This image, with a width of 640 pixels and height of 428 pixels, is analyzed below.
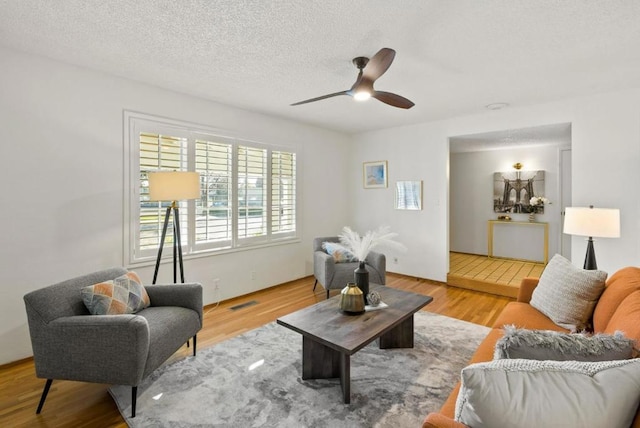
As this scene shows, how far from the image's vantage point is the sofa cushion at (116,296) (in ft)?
6.93

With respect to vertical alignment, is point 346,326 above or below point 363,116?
below

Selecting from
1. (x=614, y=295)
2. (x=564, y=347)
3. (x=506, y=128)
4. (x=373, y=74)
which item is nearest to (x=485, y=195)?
(x=506, y=128)

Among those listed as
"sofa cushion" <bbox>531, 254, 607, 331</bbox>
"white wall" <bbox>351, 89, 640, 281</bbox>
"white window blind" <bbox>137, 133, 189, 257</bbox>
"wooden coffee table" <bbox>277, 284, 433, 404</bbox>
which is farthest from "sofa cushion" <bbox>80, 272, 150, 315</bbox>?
"white wall" <bbox>351, 89, 640, 281</bbox>

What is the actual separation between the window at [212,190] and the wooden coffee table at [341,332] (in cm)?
189

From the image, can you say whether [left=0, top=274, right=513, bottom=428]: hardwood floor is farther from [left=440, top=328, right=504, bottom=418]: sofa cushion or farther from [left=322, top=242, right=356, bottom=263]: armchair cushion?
[left=440, top=328, right=504, bottom=418]: sofa cushion

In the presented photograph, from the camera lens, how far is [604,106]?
11.5 ft

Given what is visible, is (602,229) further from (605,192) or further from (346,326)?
(346,326)

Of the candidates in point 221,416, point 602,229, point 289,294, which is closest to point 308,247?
point 289,294

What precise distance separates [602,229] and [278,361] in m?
3.26

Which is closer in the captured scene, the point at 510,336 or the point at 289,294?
the point at 510,336

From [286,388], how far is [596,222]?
3.24 m

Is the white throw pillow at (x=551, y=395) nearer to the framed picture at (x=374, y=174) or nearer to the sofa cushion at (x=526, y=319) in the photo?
the sofa cushion at (x=526, y=319)

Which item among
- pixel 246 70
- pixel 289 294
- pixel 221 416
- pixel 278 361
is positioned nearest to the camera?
pixel 221 416

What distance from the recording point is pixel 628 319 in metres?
1.47
